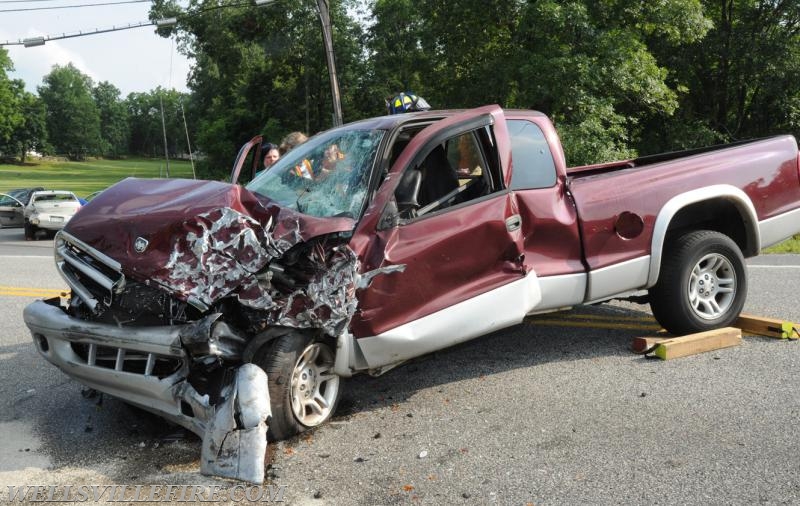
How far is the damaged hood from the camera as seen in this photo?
3.76m

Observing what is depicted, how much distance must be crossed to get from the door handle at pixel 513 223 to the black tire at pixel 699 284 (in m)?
1.47

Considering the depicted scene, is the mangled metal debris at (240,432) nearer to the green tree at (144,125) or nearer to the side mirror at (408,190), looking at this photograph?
the side mirror at (408,190)

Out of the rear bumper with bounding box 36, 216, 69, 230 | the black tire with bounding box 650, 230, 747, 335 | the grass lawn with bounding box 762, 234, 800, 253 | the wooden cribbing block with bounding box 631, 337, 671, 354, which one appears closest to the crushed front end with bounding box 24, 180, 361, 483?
the wooden cribbing block with bounding box 631, 337, 671, 354

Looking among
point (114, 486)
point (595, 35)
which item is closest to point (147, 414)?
point (114, 486)

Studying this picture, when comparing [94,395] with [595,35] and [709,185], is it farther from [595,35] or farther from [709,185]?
[595,35]

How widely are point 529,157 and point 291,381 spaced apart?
8.08 feet

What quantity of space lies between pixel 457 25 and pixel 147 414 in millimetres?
22865

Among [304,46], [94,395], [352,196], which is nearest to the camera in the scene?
[352,196]

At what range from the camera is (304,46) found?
44.4 metres

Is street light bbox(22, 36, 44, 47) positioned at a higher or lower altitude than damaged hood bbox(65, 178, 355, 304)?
higher

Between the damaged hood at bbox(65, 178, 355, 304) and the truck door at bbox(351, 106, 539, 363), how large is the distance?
37 cm

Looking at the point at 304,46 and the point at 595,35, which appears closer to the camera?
the point at 595,35

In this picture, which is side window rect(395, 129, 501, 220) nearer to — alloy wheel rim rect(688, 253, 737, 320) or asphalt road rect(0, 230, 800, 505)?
asphalt road rect(0, 230, 800, 505)

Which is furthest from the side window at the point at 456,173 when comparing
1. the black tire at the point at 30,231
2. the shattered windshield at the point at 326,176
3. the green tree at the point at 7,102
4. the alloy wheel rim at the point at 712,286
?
the green tree at the point at 7,102
